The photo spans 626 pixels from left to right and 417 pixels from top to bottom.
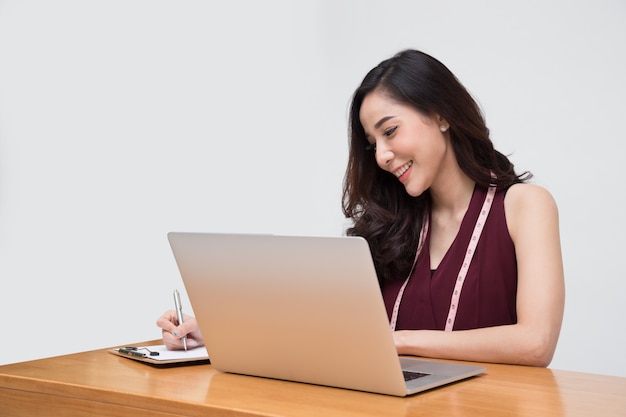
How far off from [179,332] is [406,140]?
33.5 inches

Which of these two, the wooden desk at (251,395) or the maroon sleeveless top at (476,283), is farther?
the maroon sleeveless top at (476,283)

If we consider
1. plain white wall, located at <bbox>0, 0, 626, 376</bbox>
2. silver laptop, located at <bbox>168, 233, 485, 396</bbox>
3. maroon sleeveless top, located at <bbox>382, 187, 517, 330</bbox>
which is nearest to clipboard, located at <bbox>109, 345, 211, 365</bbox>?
silver laptop, located at <bbox>168, 233, 485, 396</bbox>

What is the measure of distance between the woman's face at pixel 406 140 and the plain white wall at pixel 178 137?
5.50 feet

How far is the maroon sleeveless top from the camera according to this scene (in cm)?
219

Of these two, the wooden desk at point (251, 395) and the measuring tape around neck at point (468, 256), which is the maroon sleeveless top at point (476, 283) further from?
the wooden desk at point (251, 395)

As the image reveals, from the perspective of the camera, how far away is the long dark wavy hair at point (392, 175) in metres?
2.22

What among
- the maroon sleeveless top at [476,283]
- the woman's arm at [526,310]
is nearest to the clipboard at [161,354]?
the woman's arm at [526,310]

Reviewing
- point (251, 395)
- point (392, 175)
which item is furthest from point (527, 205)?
point (251, 395)

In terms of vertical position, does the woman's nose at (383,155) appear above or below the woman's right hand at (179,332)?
above

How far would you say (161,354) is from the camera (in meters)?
1.72

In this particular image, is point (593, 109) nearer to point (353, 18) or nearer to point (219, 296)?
point (353, 18)

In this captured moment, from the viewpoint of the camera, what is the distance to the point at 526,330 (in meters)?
1.75

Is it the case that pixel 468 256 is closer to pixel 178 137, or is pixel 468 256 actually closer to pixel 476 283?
pixel 476 283

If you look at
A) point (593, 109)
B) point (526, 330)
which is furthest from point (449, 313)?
point (593, 109)
